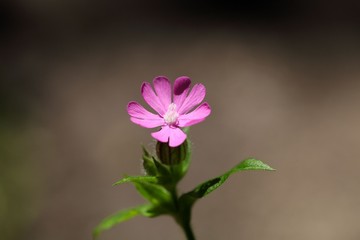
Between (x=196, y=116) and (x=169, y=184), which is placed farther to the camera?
(x=169, y=184)

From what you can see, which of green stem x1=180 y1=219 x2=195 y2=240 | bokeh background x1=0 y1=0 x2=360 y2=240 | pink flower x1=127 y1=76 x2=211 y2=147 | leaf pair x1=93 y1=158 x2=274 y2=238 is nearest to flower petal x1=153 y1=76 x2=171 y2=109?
pink flower x1=127 y1=76 x2=211 y2=147

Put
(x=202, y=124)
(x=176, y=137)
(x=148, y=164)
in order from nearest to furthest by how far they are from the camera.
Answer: (x=176, y=137)
(x=148, y=164)
(x=202, y=124)

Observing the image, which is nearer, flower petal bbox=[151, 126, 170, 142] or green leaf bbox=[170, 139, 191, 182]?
flower petal bbox=[151, 126, 170, 142]

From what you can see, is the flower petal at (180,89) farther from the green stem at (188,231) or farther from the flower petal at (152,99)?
the green stem at (188,231)

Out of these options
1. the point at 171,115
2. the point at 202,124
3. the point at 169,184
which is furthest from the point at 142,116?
the point at 202,124

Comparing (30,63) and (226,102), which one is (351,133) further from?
(30,63)

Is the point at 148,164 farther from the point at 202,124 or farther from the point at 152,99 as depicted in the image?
the point at 202,124

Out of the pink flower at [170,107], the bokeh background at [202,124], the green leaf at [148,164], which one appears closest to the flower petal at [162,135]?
the pink flower at [170,107]

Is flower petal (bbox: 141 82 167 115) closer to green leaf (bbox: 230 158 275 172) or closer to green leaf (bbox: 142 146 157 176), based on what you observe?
green leaf (bbox: 142 146 157 176)
